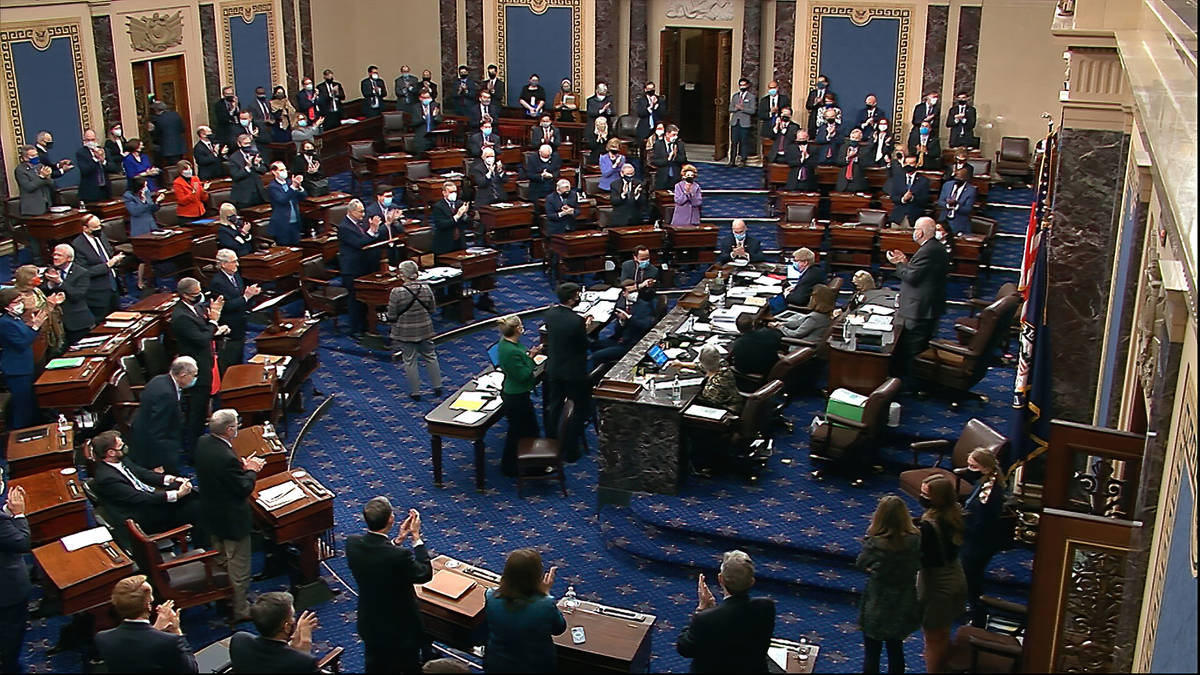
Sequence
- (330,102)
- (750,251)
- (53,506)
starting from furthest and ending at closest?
1. (330,102)
2. (750,251)
3. (53,506)

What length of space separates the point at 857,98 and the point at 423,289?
1153 centimetres

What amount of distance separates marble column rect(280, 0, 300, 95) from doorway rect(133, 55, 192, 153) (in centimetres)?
273

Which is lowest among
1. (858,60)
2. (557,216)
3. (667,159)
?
(557,216)

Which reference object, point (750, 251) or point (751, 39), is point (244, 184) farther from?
point (751, 39)

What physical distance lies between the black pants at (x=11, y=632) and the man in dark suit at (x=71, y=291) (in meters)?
4.57

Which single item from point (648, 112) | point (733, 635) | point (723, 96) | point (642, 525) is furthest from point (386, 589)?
point (723, 96)

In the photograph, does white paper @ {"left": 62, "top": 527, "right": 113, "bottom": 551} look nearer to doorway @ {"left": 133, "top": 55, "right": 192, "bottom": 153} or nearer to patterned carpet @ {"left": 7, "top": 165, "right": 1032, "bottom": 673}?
patterned carpet @ {"left": 7, "top": 165, "right": 1032, "bottom": 673}

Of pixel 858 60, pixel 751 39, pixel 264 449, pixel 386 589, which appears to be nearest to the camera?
pixel 386 589

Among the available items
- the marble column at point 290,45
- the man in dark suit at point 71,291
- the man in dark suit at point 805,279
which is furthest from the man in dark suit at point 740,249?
the marble column at point 290,45

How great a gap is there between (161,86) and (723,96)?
31.5 ft

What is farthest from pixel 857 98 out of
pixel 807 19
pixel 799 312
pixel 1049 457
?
pixel 1049 457

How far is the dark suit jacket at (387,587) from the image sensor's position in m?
6.78

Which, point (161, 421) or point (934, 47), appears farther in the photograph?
point (934, 47)

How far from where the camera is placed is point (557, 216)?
15781mm
